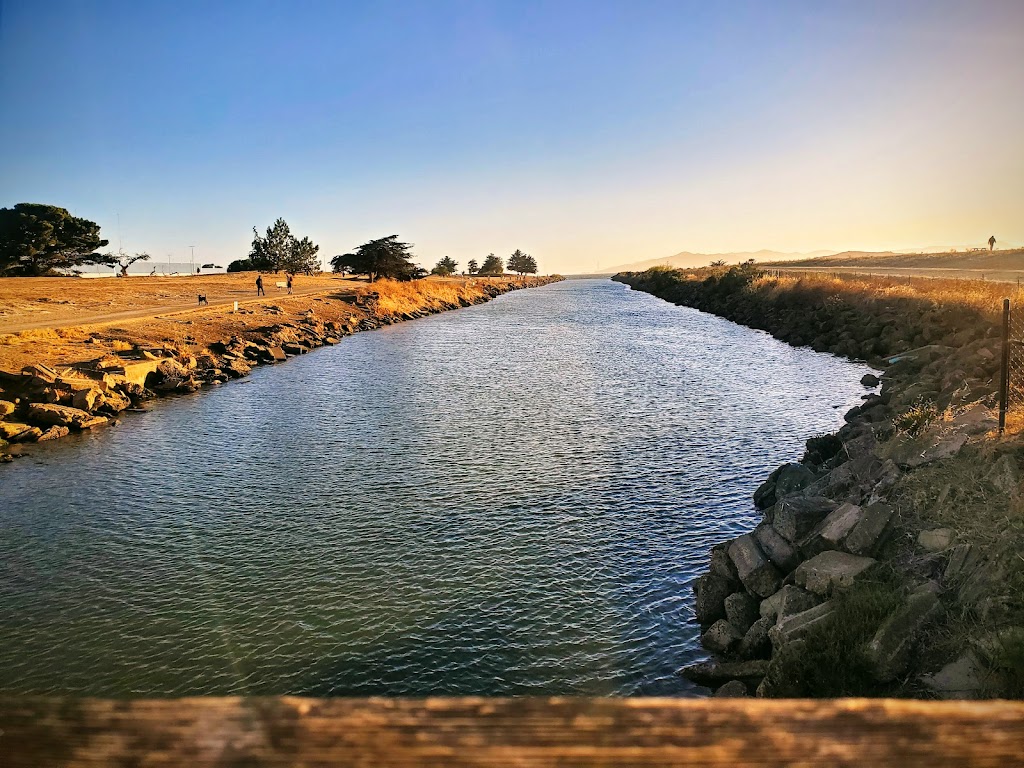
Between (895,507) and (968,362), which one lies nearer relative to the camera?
(895,507)

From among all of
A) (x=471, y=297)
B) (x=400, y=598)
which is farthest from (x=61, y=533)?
(x=471, y=297)

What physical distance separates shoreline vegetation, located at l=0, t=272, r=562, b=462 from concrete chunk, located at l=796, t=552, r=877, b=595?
2246 centimetres

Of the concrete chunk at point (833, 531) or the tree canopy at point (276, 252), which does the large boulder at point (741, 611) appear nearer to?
the concrete chunk at point (833, 531)

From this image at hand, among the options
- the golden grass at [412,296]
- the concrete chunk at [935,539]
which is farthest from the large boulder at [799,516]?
the golden grass at [412,296]

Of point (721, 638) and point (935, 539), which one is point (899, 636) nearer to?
point (935, 539)

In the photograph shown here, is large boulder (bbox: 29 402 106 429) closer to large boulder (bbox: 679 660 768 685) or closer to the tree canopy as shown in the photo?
large boulder (bbox: 679 660 768 685)

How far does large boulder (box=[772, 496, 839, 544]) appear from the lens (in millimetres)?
11102

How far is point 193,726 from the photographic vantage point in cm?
142

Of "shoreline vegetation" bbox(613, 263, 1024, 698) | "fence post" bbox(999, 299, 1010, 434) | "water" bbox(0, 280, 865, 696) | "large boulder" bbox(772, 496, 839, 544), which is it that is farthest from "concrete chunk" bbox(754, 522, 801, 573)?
"fence post" bbox(999, 299, 1010, 434)

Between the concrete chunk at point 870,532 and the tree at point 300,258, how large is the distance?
119455 mm

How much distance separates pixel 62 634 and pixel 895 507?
42.8ft

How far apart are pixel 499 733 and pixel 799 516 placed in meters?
11.1

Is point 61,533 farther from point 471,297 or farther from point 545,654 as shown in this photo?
point 471,297

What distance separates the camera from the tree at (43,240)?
73.4 meters
